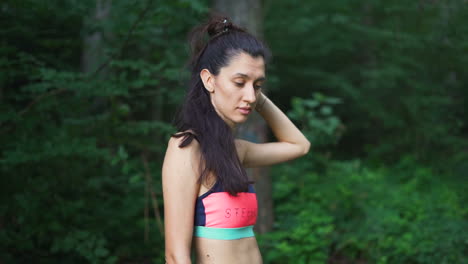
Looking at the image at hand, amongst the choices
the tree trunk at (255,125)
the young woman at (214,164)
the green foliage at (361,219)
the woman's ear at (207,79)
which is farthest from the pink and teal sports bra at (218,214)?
the tree trunk at (255,125)

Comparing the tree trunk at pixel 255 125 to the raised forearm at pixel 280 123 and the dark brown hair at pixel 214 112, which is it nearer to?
the raised forearm at pixel 280 123

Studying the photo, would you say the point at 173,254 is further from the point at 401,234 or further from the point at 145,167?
the point at 401,234

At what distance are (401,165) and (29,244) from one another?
242 inches

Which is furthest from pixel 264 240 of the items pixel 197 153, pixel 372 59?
pixel 372 59

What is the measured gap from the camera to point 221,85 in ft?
6.86

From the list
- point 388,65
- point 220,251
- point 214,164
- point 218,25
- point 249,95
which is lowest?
point 220,251

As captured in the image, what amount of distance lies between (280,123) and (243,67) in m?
0.60

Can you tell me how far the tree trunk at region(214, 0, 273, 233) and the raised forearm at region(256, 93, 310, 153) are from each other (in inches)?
73.4

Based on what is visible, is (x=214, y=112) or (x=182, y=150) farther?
(x=214, y=112)

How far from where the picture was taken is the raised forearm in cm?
254

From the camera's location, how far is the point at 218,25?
2291 mm

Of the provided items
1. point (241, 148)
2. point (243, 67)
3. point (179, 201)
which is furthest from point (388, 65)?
point (179, 201)

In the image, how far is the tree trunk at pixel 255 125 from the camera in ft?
15.2

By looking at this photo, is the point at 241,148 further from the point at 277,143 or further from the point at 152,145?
the point at 152,145
